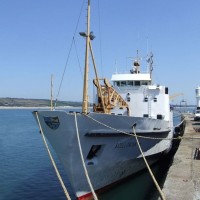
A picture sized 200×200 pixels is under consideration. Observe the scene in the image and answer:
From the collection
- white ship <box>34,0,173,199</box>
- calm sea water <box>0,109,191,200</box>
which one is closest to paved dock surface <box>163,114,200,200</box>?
white ship <box>34,0,173,199</box>

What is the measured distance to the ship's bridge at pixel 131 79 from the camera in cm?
2106

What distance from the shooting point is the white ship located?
13.9 m

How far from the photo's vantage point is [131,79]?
68.9 feet

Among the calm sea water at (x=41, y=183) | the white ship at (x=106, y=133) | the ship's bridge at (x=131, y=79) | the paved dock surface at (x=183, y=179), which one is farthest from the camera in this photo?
A: the ship's bridge at (x=131, y=79)

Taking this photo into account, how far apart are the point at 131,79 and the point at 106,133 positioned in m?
7.13

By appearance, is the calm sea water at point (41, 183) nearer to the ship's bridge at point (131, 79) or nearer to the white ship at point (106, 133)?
the white ship at point (106, 133)

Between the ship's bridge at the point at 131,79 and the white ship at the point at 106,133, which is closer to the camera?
the white ship at the point at 106,133

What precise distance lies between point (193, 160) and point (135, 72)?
888 cm

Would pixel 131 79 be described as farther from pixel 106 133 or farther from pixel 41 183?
pixel 41 183

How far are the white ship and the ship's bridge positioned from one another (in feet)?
1.81

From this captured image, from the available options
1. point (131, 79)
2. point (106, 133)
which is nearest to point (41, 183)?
point (106, 133)

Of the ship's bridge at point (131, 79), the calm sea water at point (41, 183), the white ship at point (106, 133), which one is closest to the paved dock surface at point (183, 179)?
the white ship at point (106, 133)

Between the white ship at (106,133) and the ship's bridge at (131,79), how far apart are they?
551mm

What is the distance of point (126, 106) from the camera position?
65.3 ft
